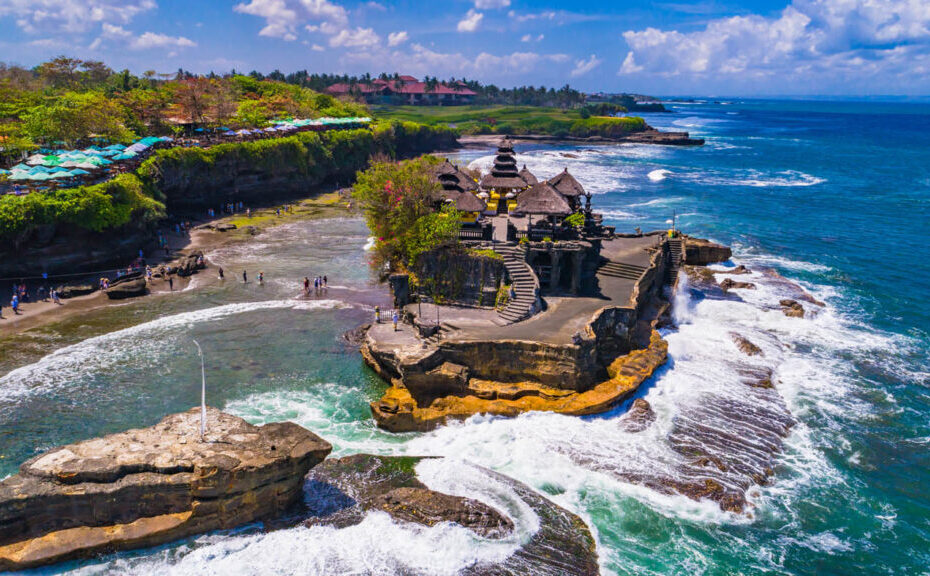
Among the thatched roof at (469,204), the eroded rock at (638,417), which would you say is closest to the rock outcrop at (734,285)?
the eroded rock at (638,417)

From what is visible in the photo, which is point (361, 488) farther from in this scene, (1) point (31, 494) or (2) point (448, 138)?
(2) point (448, 138)

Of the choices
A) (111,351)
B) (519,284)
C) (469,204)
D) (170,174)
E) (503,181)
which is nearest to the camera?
(519,284)

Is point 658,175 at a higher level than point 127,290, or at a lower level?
higher

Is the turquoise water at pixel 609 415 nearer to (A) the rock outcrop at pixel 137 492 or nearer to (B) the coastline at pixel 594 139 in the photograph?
(A) the rock outcrop at pixel 137 492

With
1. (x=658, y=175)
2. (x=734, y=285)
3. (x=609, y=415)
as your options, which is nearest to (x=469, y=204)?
(x=609, y=415)

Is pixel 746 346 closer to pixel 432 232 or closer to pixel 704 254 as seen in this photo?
pixel 704 254

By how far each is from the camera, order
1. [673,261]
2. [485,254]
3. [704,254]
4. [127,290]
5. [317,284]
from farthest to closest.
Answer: [704,254], [317,284], [673,261], [127,290], [485,254]

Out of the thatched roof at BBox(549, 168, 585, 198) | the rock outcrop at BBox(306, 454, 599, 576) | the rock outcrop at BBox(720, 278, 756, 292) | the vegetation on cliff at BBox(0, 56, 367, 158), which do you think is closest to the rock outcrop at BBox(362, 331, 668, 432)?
the rock outcrop at BBox(306, 454, 599, 576)

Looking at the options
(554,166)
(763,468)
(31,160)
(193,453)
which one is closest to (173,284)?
(31,160)
